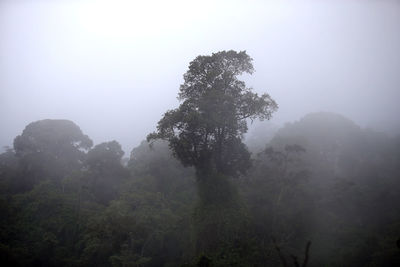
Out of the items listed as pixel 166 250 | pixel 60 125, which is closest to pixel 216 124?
pixel 166 250

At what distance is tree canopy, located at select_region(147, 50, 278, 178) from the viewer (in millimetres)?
12531

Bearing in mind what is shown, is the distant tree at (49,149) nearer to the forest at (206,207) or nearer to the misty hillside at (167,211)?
the misty hillside at (167,211)

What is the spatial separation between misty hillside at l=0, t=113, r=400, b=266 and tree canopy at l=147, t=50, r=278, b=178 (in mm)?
3965

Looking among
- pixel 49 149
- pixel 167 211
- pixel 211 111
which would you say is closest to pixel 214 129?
pixel 211 111

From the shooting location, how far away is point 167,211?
679 inches

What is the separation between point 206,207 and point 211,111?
5.36 metres

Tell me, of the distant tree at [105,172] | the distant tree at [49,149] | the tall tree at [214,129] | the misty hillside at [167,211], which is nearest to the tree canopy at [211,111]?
the tall tree at [214,129]

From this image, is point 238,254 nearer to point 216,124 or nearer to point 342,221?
point 216,124

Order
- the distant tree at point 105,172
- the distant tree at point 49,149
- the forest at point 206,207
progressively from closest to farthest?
the forest at point 206,207 < the distant tree at point 105,172 < the distant tree at point 49,149

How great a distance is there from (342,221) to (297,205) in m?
3.79

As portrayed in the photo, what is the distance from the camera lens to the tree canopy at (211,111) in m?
12.5

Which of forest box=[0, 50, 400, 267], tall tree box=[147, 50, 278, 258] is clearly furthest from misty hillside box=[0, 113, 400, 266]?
tall tree box=[147, 50, 278, 258]

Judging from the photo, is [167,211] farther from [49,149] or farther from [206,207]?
[49,149]

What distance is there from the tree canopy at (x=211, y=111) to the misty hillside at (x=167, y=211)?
396 centimetres
